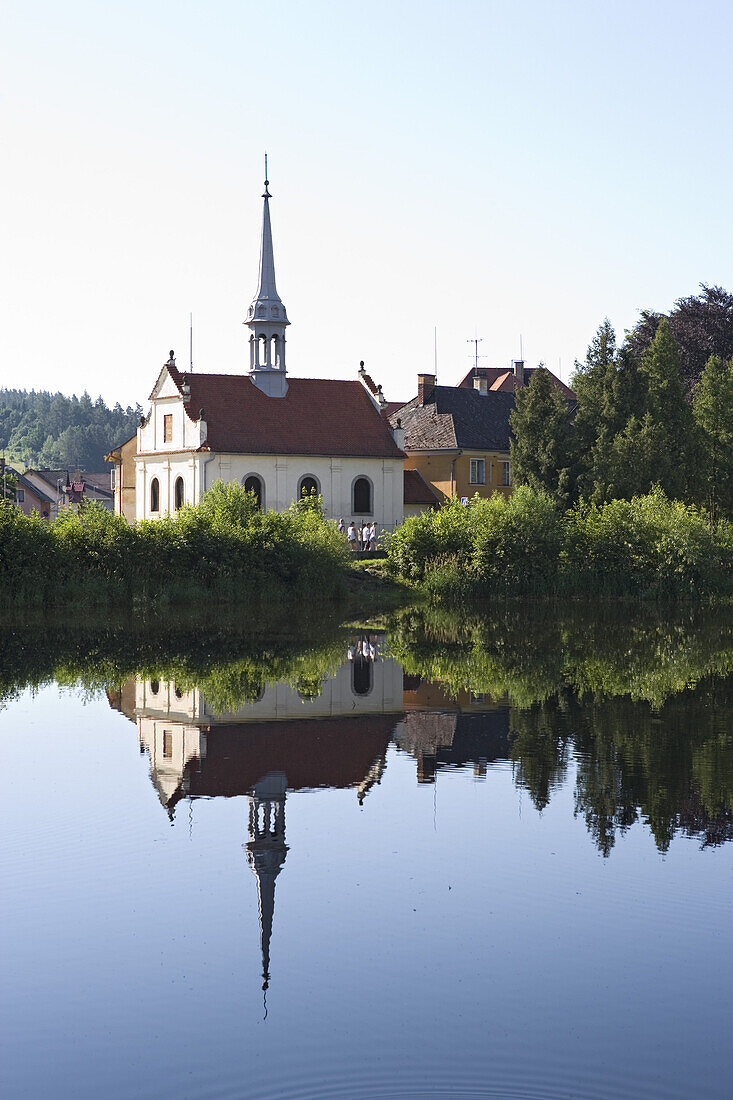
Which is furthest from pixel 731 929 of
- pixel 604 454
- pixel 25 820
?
pixel 604 454

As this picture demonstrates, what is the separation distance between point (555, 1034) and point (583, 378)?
164ft

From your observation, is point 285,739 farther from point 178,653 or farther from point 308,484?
point 308,484

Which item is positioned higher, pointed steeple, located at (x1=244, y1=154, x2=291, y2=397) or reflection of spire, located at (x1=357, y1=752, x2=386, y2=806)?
pointed steeple, located at (x1=244, y1=154, x2=291, y2=397)

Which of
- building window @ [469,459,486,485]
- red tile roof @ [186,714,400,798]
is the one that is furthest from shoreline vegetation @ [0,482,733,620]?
red tile roof @ [186,714,400,798]

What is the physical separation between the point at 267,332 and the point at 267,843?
55.5 m

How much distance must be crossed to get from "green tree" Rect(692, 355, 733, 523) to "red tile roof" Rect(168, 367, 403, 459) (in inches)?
597

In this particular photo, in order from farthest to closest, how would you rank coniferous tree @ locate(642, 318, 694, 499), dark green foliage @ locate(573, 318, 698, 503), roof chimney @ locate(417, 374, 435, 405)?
roof chimney @ locate(417, 374, 435, 405) < coniferous tree @ locate(642, 318, 694, 499) < dark green foliage @ locate(573, 318, 698, 503)

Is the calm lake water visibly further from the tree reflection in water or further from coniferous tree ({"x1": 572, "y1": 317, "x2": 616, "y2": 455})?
coniferous tree ({"x1": 572, "y1": 317, "x2": 616, "y2": 455})

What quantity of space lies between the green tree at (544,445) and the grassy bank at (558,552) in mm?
4538

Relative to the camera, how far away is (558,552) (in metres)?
49.0

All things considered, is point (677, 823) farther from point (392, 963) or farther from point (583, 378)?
point (583, 378)

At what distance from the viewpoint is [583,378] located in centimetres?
5622

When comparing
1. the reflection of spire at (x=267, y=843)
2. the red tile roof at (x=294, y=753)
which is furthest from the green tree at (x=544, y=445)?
the reflection of spire at (x=267, y=843)

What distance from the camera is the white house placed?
6244 centimetres
